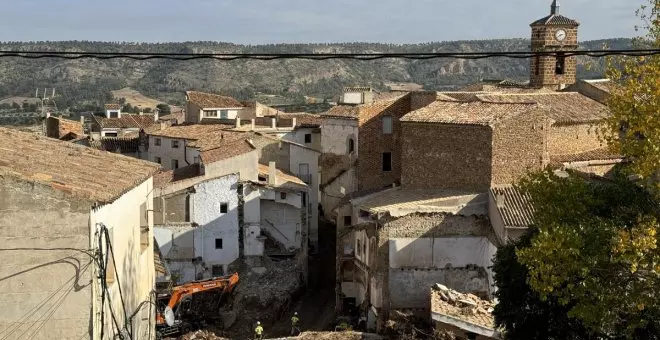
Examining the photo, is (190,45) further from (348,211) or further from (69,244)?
(69,244)

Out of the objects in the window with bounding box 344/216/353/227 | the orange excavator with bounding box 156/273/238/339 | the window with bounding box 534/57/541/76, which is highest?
the window with bounding box 534/57/541/76

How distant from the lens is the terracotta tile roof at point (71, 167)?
14.5 meters

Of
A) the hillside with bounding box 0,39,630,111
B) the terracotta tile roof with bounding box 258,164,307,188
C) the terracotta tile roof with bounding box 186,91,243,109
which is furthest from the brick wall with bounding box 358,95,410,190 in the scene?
the hillside with bounding box 0,39,630,111

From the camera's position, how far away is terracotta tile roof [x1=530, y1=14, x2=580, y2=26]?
184 ft

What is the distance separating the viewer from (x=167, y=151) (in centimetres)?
5266

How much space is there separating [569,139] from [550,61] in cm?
1733

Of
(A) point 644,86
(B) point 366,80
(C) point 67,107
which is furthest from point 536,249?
(B) point 366,80

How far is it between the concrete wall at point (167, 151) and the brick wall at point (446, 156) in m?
18.5

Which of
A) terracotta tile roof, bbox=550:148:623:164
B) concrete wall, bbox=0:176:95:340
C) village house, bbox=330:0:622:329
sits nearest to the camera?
concrete wall, bbox=0:176:95:340

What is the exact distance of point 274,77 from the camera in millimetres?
148500

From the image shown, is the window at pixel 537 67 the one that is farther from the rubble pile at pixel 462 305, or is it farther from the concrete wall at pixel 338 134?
the rubble pile at pixel 462 305

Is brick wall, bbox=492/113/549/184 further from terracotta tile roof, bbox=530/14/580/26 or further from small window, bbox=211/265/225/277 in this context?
terracotta tile roof, bbox=530/14/580/26

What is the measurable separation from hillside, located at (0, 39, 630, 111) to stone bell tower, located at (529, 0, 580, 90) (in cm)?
7294

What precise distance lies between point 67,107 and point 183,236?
283 feet
